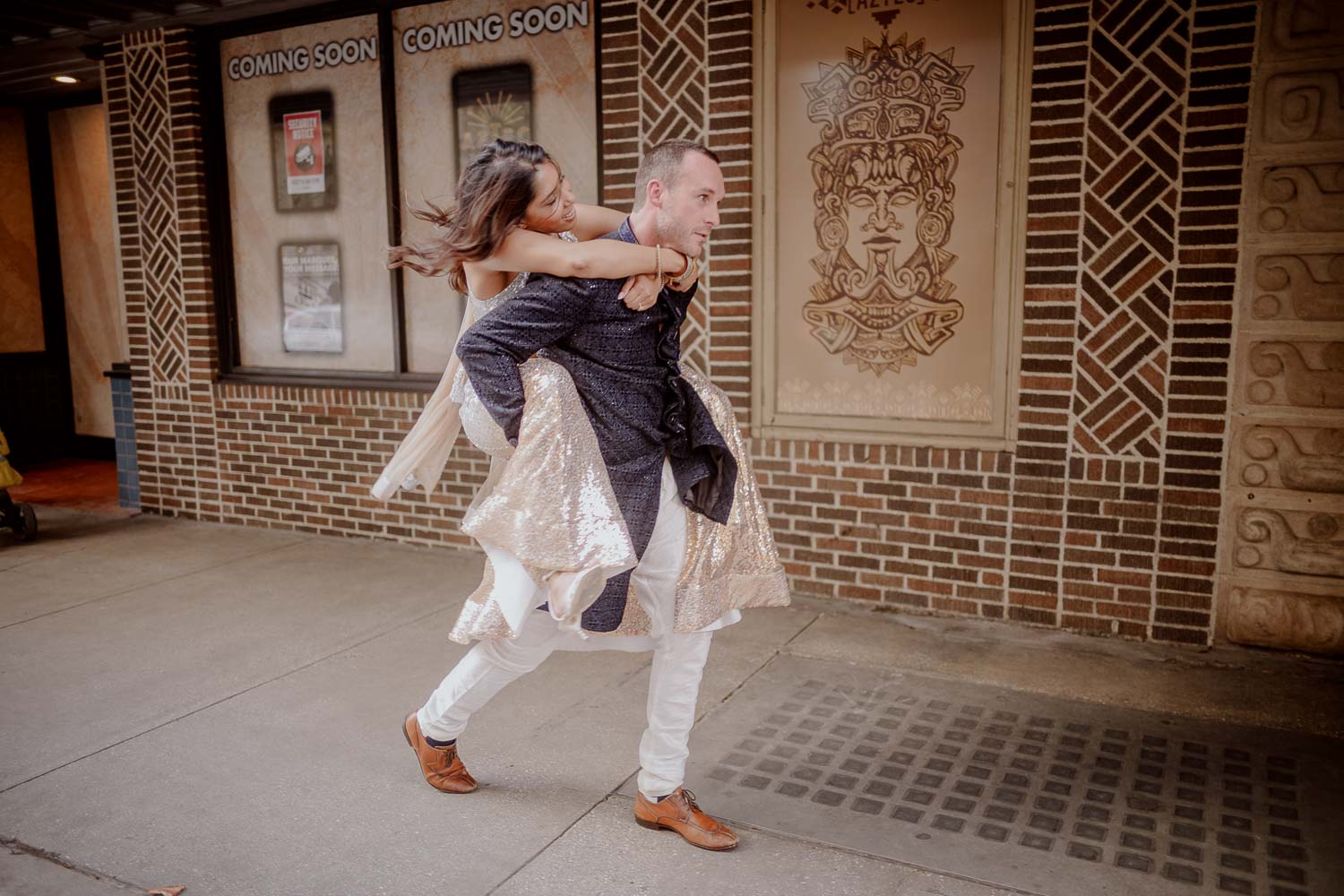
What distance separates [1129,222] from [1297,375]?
990mm

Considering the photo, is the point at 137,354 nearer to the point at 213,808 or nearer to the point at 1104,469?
the point at 213,808

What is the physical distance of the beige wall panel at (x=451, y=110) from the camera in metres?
6.21

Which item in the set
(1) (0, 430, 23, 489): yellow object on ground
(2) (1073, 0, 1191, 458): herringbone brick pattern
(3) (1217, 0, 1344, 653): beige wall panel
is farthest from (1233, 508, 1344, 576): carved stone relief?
(1) (0, 430, 23, 489): yellow object on ground

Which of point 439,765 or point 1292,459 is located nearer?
point 439,765

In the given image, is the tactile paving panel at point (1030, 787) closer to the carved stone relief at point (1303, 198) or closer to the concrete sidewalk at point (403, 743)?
the concrete sidewalk at point (403, 743)

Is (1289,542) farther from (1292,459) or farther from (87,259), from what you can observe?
(87,259)

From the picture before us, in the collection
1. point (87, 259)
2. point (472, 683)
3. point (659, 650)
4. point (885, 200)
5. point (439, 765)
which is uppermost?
point (885, 200)

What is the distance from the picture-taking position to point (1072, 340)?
5.02 meters

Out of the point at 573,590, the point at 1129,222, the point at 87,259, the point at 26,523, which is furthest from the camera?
the point at 87,259

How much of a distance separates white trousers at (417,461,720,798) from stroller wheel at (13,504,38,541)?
529 cm

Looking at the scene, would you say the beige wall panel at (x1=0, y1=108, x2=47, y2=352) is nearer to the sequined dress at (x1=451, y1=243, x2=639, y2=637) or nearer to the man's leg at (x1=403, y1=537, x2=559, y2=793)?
the man's leg at (x1=403, y1=537, x2=559, y2=793)

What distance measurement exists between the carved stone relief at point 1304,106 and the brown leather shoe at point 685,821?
3.77 metres

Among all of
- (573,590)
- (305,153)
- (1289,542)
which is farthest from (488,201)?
(305,153)

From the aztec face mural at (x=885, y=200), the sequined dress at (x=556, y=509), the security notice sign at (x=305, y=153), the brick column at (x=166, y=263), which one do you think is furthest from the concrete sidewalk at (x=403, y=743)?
the security notice sign at (x=305, y=153)
